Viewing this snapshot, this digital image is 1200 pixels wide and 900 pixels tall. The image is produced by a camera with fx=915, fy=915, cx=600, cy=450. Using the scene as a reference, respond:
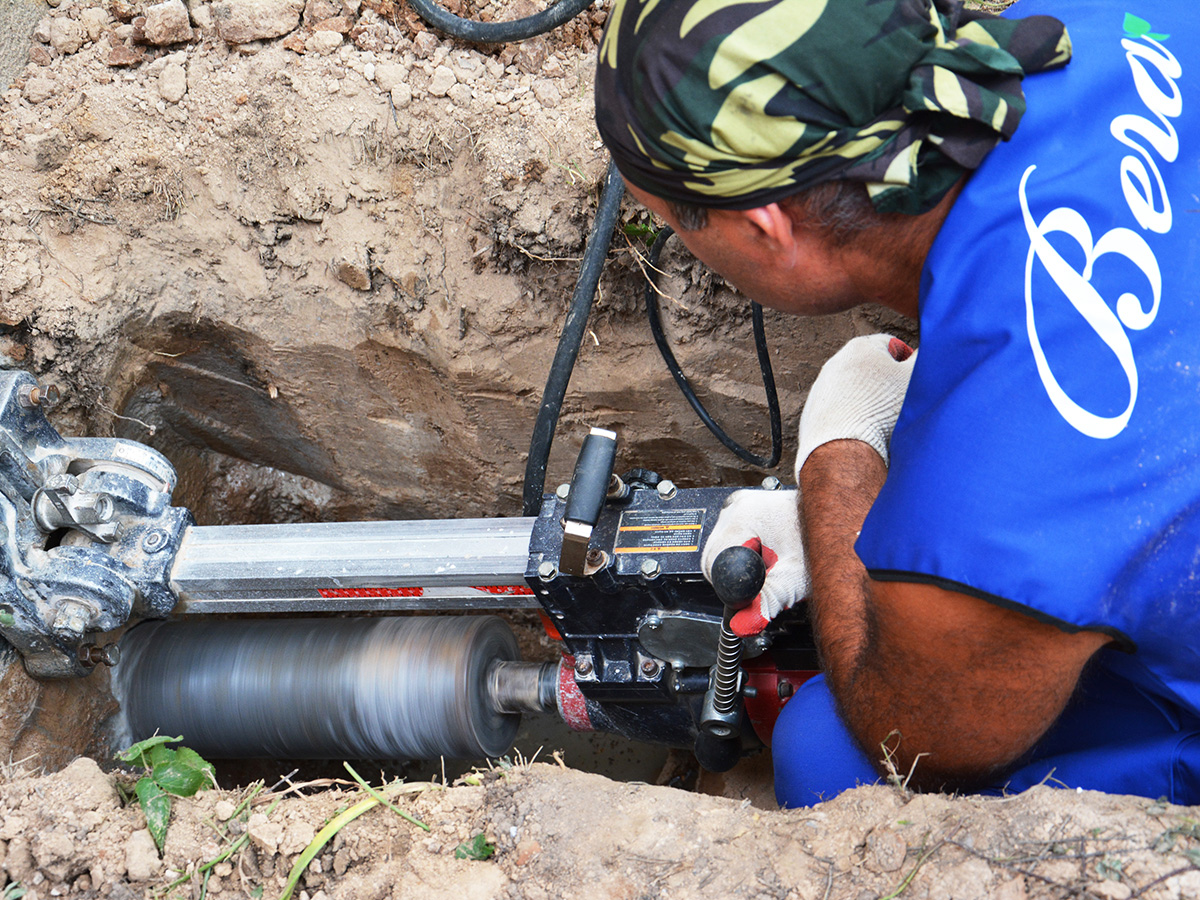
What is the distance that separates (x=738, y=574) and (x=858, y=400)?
0.50m

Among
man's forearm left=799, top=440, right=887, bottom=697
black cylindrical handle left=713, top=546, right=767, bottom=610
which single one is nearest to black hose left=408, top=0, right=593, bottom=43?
man's forearm left=799, top=440, right=887, bottom=697

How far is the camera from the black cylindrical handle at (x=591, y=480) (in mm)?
1568

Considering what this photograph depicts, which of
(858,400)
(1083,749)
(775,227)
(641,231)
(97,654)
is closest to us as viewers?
(775,227)

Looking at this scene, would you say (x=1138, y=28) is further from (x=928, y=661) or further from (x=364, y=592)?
(x=364, y=592)

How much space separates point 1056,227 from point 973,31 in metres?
0.35

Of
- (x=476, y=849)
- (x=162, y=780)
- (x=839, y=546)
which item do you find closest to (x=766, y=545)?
(x=839, y=546)

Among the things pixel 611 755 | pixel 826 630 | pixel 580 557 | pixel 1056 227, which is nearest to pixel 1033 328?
pixel 1056 227

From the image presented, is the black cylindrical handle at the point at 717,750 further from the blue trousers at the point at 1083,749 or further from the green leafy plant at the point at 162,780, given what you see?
the green leafy plant at the point at 162,780

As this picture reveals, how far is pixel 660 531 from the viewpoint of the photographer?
1.68 meters

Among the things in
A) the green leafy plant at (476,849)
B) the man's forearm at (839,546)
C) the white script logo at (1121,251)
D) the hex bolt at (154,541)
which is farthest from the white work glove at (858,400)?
the hex bolt at (154,541)

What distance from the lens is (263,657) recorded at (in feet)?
6.97

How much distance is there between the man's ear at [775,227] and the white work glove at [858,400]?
44 centimetres

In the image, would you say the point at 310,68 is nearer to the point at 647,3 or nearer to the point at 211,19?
the point at 211,19

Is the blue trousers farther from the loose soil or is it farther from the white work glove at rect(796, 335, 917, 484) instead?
the loose soil
